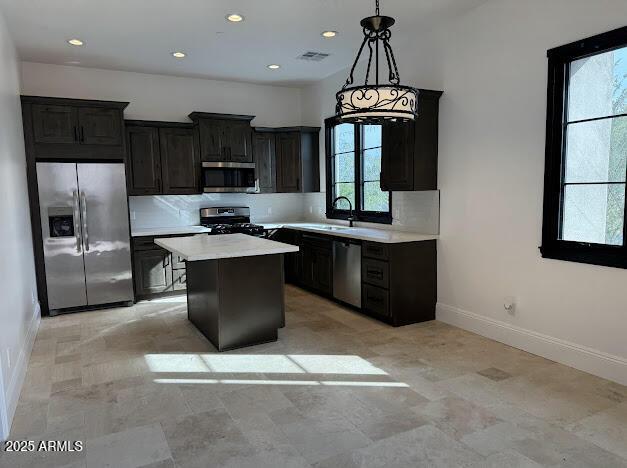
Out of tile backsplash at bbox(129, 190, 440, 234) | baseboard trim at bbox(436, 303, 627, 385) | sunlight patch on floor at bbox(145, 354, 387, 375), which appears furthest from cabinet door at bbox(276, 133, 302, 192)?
sunlight patch on floor at bbox(145, 354, 387, 375)

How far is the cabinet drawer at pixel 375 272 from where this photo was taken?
4286mm

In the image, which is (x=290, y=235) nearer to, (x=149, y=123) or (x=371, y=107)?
(x=149, y=123)

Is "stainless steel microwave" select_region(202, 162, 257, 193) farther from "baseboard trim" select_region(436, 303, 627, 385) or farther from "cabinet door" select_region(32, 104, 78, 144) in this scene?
"baseboard trim" select_region(436, 303, 627, 385)

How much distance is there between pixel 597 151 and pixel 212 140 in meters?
4.41

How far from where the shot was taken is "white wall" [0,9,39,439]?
9.25ft

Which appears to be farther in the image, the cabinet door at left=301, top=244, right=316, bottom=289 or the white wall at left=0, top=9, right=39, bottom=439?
the cabinet door at left=301, top=244, right=316, bottom=289

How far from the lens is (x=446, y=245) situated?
438 cm

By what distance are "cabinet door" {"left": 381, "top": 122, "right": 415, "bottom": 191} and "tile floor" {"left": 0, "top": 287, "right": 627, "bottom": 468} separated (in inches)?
57.3

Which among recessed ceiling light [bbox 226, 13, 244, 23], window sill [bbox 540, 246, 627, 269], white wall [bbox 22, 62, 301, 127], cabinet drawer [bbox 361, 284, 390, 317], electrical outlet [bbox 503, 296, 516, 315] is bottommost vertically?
cabinet drawer [bbox 361, 284, 390, 317]

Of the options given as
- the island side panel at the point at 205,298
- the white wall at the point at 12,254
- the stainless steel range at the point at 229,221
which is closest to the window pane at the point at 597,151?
the island side panel at the point at 205,298

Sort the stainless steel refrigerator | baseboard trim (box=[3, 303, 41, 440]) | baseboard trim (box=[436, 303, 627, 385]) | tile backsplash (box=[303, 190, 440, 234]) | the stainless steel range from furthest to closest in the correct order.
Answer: the stainless steel range < the stainless steel refrigerator < tile backsplash (box=[303, 190, 440, 234]) < baseboard trim (box=[436, 303, 627, 385]) < baseboard trim (box=[3, 303, 41, 440])

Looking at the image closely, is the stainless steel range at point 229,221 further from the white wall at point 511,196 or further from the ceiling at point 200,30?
the white wall at point 511,196

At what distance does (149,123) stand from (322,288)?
2969 millimetres

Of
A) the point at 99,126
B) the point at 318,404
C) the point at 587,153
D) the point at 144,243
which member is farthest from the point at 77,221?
the point at 587,153
